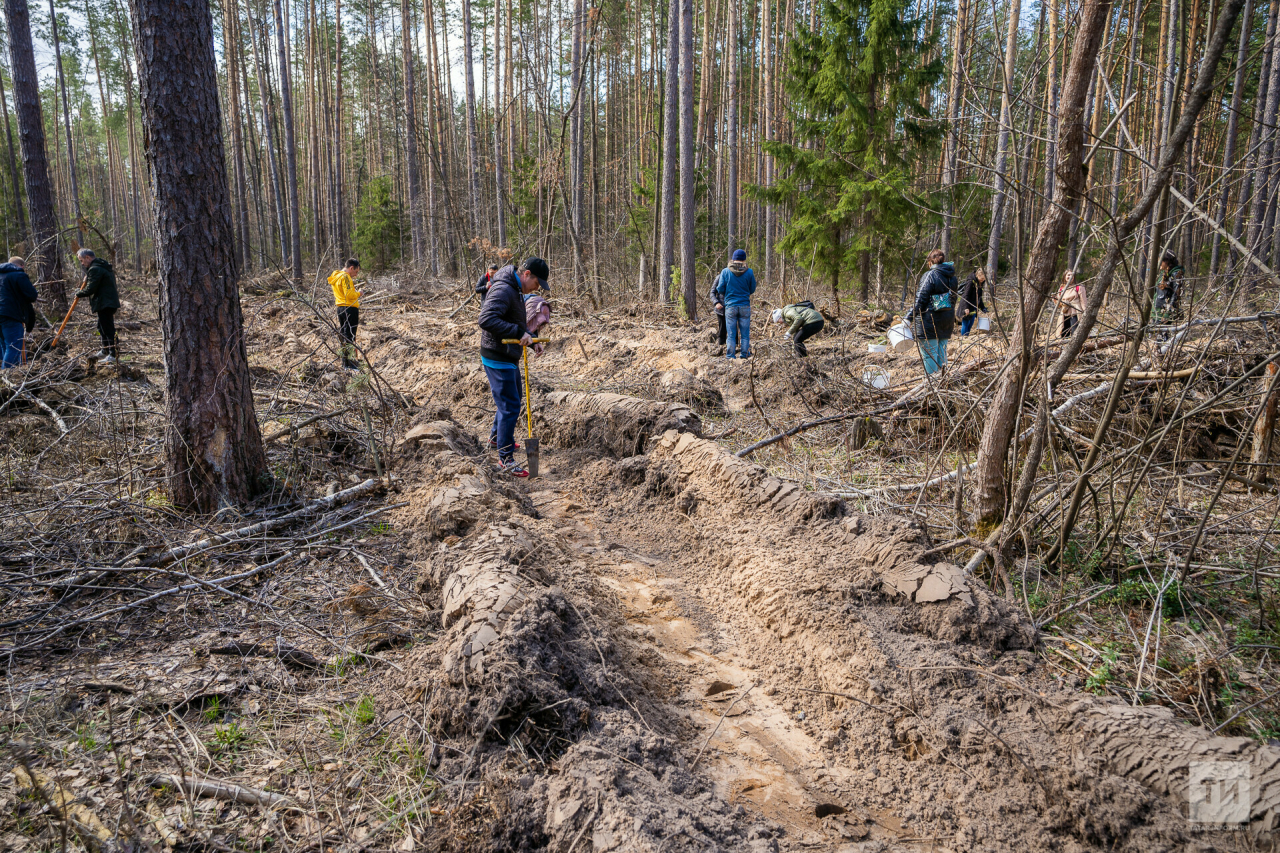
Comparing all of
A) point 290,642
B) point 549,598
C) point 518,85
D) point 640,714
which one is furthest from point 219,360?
point 518,85

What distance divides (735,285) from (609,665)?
27.2 ft

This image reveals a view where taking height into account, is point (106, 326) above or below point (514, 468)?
above

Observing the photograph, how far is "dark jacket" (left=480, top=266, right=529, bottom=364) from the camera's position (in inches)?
245

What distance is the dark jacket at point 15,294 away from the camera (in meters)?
8.61

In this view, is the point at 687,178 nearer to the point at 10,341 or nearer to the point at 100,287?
the point at 100,287

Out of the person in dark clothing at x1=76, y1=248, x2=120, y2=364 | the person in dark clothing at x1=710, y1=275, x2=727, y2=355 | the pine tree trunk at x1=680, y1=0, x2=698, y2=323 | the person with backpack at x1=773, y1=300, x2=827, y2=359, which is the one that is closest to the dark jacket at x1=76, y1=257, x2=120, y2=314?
the person in dark clothing at x1=76, y1=248, x2=120, y2=364

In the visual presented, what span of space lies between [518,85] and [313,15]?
815 centimetres

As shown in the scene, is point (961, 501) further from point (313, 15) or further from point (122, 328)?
point (313, 15)

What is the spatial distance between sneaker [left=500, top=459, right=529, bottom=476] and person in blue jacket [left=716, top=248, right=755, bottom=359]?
16.6ft

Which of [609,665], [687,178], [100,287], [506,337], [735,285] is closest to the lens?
[609,665]

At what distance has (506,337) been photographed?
245 inches

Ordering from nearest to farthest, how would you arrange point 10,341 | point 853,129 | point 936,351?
point 936,351 → point 10,341 → point 853,129

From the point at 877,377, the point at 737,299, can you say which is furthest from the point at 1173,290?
the point at 737,299

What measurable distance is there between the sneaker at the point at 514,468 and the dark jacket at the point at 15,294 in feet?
24.4
